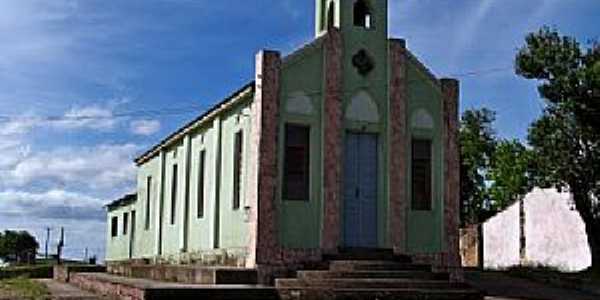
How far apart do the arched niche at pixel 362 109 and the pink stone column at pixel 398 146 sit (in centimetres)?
44

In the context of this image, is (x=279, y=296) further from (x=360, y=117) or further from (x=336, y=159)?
(x=360, y=117)

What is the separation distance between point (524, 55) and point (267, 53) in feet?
30.0

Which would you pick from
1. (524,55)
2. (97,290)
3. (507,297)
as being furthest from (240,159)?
(524,55)

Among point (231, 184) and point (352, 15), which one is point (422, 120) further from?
point (231, 184)

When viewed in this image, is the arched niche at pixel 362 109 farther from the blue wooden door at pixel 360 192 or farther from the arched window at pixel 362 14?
the arched window at pixel 362 14

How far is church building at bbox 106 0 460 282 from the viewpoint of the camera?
19500 millimetres

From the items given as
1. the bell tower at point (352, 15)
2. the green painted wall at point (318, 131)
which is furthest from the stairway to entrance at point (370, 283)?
the bell tower at point (352, 15)

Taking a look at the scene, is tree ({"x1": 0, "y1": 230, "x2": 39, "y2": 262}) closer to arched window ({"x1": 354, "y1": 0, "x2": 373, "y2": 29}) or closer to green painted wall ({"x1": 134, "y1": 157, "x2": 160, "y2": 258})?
green painted wall ({"x1": 134, "y1": 157, "x2": 160, "y2": 258})

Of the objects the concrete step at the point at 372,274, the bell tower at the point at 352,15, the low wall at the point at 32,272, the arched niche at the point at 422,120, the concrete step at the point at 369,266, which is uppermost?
the bell tower at the point at 352,15

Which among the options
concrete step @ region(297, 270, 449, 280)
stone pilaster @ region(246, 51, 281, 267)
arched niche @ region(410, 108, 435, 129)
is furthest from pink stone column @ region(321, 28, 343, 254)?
arched niche @ region(410, 108, 435, 129)

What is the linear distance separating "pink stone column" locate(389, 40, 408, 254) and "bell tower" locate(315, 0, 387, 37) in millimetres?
735

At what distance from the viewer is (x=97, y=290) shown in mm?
21453

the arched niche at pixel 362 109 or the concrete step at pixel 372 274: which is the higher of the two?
the arched niche at pixel 362 109

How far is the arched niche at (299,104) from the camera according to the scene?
65.3 ft
